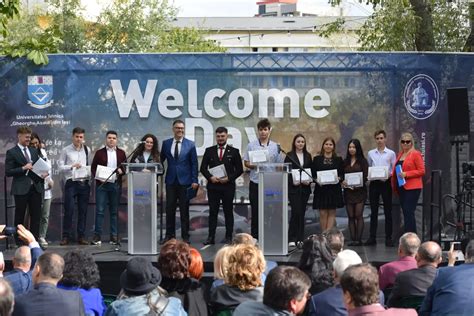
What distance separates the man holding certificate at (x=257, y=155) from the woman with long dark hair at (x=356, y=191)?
92cm

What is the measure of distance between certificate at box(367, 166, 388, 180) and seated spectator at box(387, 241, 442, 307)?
5362mm

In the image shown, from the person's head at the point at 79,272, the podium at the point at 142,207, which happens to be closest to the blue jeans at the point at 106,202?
the podium at the point at 142,207

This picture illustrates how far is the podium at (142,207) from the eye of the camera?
12.4 meters

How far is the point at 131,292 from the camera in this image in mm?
6395

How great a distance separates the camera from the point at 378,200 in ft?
44.1

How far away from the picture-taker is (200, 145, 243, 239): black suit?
1323cm

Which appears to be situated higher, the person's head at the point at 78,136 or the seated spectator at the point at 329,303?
the person's head at the point at 78,136

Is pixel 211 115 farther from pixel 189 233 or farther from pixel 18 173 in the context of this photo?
pixel 18 173

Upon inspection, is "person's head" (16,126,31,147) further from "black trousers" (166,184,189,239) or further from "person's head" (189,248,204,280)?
"person's head" (189,248,204,280)

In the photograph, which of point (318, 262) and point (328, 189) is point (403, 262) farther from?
point (328, 189)

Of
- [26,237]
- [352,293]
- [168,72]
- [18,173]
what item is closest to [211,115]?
[168,72]

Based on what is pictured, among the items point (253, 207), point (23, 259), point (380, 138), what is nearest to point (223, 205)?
point (253, 207)

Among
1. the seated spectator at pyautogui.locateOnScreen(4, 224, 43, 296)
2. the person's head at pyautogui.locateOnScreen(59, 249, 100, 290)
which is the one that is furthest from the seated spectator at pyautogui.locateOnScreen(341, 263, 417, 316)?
the seated spectator at pyautogui.locateOnScreen(4, 224, 43, 296)

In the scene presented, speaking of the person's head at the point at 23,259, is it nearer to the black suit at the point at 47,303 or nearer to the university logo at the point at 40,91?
the black suit at the point at 47,303
